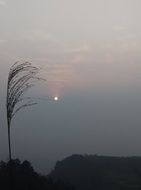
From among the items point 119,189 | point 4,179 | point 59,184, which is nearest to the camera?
point 4,179

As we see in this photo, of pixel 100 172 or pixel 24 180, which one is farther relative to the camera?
pixel 100 172

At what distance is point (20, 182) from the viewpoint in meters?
18.6

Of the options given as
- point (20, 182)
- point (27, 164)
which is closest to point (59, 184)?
point (27, 164)

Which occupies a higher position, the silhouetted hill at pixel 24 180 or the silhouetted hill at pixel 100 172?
the silhouetted hill at pixel 24 180

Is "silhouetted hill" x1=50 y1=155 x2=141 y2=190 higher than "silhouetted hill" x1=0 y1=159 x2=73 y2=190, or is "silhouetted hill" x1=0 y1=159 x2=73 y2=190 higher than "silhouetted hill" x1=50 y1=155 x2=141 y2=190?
"silhouetted hill" x1=0 y1=159 x2=73 y2=190

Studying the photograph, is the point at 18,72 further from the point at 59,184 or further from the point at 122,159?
the point at 122,159

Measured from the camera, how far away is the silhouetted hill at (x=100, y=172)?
112 feet

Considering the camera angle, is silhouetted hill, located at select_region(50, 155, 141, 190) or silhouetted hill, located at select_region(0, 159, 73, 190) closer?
A: silhouetted hill, located at select_region(0, 159, 73, 190)

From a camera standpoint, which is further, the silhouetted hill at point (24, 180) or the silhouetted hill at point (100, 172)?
the silhouetted hill at point (100, 172)

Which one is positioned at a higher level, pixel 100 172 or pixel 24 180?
pixel 24 180

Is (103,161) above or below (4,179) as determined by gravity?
below

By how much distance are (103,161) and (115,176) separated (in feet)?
18.8

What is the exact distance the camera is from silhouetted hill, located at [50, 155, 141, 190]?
1346 inches

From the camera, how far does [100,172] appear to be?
37.5 m
